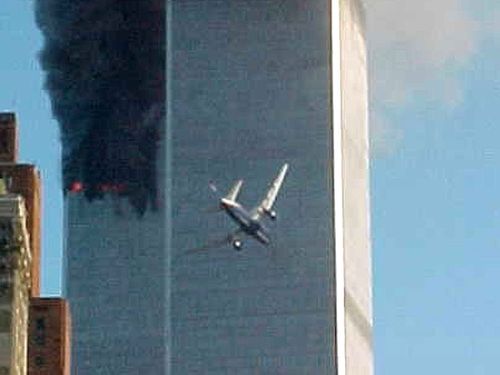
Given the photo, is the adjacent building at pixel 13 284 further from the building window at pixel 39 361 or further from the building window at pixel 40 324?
the building window at pixel 40 324

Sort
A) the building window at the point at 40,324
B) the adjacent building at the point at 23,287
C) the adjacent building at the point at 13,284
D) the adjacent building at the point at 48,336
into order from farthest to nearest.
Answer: the building window at the point at 40,324, the adjacent building at the point at 48,336, the adjacent building at the point at 23,287, the adjacent building at the point at 13,284

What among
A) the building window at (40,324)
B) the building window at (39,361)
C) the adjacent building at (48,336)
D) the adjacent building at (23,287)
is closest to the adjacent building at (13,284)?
the adjacent building at (23,287)

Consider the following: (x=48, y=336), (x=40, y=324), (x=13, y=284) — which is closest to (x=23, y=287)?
(x=13, y=284)

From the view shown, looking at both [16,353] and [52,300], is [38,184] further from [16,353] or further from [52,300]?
[16,353]

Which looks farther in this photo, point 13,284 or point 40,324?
point 40,324

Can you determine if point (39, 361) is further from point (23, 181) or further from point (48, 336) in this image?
point (23, 181)

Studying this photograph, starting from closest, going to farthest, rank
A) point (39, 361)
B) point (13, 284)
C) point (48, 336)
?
1. point (13, 284)
2. point (39, 361)
3. point (48, 336)

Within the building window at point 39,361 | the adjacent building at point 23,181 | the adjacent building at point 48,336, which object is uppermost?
the adjacent building at point 23,181

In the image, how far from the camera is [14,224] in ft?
452

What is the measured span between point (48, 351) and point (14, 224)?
39.1 feet

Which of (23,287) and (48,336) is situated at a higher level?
(23,287)

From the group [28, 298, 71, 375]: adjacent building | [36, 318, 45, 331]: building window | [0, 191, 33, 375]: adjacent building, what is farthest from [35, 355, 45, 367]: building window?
[0, 191, 33, 375]: adjacent building

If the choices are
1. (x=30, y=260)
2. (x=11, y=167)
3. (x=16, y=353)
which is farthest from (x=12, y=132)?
(x=16, y=353)

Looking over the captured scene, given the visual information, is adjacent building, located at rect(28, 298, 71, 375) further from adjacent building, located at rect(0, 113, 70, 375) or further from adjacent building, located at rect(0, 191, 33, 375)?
adjacent building, located at rect(0, 191, 33, 375)
